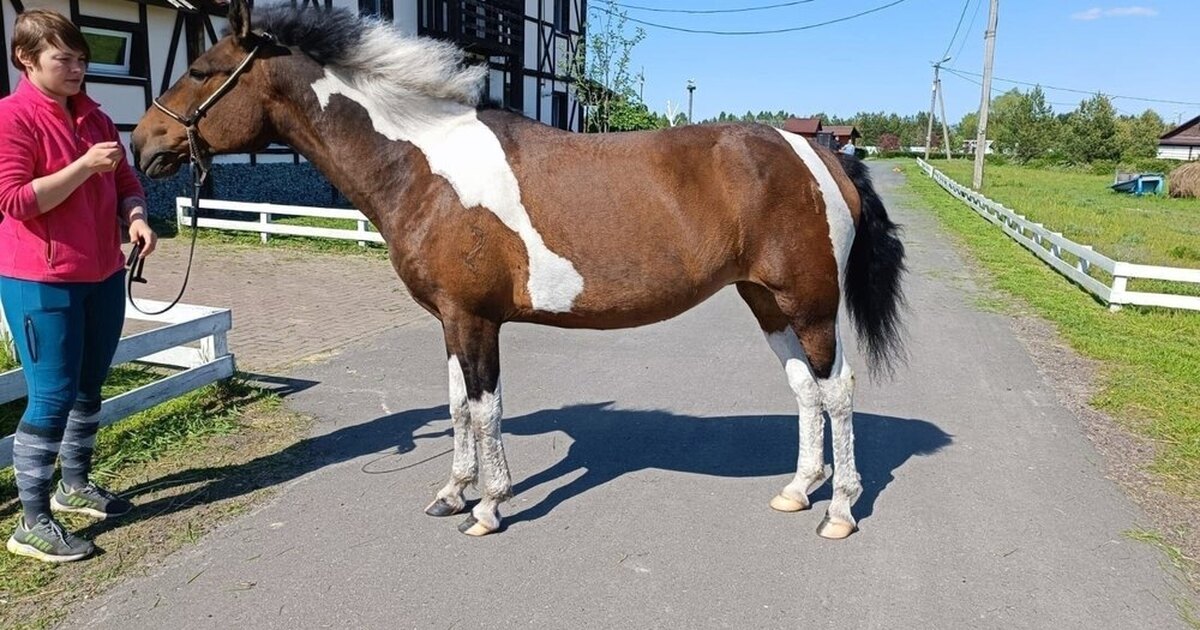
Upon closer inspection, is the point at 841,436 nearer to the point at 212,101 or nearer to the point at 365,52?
the point at 365,52

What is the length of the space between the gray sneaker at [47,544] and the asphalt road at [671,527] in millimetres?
364

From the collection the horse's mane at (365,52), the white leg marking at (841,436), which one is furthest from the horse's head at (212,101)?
the white leg marking at (841,436)

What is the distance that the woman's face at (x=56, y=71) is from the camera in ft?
9.70

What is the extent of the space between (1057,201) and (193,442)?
2847cm

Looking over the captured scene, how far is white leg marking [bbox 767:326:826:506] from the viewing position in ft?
12.9

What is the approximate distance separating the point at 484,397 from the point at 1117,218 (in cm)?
2245

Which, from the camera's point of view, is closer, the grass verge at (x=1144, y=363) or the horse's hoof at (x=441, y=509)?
the horse's hoof at (x=441, y=509)

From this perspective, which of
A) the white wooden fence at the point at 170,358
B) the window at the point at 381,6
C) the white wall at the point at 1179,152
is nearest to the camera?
the white wooden fence at the point at 170,358

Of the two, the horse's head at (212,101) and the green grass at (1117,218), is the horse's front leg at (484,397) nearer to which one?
the horse's head at (212,101)

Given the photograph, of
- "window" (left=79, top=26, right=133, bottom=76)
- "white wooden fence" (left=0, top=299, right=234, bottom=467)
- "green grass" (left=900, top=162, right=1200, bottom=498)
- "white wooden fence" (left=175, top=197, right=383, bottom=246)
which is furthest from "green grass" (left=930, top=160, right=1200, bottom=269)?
"window" (left=79, top=26, right=133, bottom=76)

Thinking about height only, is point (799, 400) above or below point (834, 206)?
below

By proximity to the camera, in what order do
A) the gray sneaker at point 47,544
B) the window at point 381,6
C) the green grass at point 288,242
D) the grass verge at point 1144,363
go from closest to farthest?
the gray sneaker at point 47,544
the grass verge at point 1144,363
the green grass at point 288,242
the window at point 381,6

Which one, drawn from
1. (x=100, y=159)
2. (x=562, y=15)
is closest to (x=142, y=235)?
(x=100, y=159)

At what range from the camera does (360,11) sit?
5.08 metres
